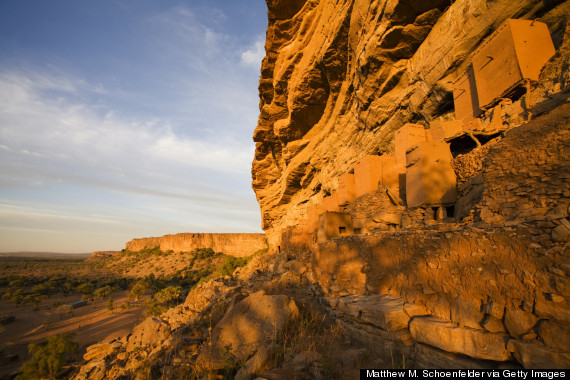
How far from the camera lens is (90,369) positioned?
6.95 m

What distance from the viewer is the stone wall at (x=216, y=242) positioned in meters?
36.3

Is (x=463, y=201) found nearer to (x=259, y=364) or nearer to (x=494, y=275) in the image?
(x=494, y=275)

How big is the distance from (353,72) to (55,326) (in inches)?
880

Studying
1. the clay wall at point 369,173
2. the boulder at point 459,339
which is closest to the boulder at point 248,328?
the boulder at point 459,339

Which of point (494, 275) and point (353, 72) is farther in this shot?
Result: point (353, 72)

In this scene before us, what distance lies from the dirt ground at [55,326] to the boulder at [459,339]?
13585 millimetres

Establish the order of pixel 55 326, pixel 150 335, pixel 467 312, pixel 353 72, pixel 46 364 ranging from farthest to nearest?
pixel 55 326, pixel 353 72, pixel 46 364, pixel 150 335, pixel 467 312

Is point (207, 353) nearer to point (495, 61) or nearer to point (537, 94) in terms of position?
point (537, 94)

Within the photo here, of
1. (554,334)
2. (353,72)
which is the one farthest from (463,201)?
(353,72)

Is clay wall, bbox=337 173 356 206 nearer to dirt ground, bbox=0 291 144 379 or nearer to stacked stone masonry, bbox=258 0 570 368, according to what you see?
stacked stone masonry, bbox=258 0 570 368

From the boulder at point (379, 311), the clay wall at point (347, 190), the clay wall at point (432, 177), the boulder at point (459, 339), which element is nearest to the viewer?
the boulder at point (459, 339)

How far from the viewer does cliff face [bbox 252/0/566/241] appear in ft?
24.4

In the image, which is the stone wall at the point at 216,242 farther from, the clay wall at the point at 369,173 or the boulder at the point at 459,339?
the boulder at the point at 459,339

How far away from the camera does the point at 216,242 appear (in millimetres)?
40188
